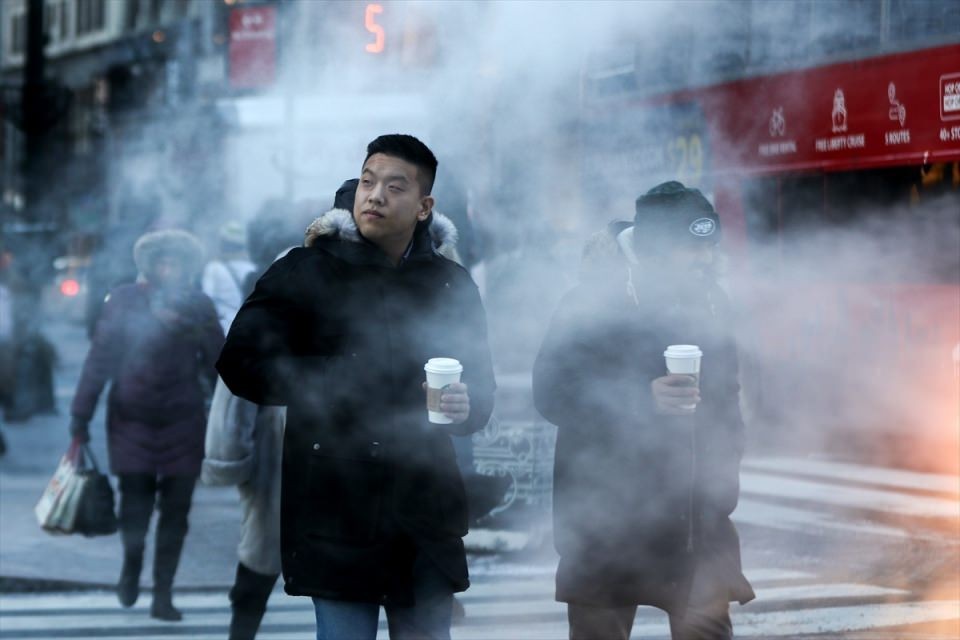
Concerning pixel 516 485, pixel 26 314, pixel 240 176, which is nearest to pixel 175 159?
pixel 240 176

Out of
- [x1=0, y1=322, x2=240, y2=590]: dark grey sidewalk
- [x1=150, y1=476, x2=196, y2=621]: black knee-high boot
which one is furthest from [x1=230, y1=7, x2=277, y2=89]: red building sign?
[x1=0, y1=322, x2=240, y2=590]: dark grey sidewalk

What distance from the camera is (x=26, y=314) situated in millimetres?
13031

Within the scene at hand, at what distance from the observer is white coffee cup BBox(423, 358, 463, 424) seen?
314cm

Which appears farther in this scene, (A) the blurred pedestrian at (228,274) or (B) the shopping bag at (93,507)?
(A) the blurred pedestrian at (228,274)

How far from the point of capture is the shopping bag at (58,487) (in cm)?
613

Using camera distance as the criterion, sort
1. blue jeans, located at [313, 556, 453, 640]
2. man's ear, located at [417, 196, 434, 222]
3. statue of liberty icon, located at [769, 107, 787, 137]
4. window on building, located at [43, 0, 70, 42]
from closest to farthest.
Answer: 1. blue jeans, located at [313, 556, 453, 640]
2. man's ear, located at [417, 196, 434, 222]
3. statue of liberty icon, located at [769, 107, 787, 137]
4. window on building, located at [43, 0, 70, 42]

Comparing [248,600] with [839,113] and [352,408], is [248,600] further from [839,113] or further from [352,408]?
[839,113]

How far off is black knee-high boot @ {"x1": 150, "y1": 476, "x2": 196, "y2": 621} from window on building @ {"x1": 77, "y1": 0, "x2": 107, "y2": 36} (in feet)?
82.6

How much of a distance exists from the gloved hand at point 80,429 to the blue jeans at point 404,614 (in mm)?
3103

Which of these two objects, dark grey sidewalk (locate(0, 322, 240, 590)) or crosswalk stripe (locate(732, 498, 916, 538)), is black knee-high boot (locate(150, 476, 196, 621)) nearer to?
dark grey sidewalk (locate(0, 322, 240, 590))

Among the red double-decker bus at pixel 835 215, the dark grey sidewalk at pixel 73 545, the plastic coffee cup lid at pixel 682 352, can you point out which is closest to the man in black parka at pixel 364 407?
the plastic coffee cup lid at pixel 682 352

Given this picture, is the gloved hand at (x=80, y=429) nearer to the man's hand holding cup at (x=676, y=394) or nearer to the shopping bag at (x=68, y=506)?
the shopping bag at (x=68, y=506)

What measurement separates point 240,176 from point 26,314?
348 cm

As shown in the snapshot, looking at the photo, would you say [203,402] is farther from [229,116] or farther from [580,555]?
[229,116]
